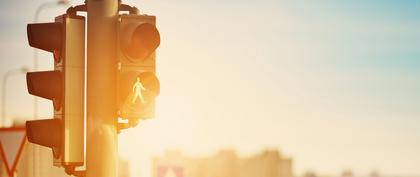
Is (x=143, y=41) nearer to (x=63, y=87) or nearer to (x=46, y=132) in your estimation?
A: (x=63, y=87)

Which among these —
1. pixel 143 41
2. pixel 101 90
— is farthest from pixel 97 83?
pixel 143 41

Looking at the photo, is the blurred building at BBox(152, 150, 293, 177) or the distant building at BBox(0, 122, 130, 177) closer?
the distant building at BBox(0, 122, 130, 177)

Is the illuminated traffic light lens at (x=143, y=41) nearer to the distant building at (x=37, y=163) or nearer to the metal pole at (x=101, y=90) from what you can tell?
the metal pole at (x=101, y=90)

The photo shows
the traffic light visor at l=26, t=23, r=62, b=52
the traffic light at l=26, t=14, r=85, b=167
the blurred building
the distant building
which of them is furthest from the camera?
the blurred building

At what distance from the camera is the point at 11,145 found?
10000 mm

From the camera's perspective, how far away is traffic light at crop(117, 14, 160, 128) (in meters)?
7.23

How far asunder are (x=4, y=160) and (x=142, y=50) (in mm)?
3273

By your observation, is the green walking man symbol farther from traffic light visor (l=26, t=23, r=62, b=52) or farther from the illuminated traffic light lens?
traffic light visor (l=26, t=23, r=62, b=52)

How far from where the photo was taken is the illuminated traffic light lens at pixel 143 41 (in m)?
7.24

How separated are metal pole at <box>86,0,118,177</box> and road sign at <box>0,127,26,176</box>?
2.86 m

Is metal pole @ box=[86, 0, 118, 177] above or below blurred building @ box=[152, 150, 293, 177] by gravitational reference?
above

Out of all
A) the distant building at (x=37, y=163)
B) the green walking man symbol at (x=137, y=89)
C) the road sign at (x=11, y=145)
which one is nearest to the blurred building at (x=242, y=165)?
the distant building at (x=37, y=163)

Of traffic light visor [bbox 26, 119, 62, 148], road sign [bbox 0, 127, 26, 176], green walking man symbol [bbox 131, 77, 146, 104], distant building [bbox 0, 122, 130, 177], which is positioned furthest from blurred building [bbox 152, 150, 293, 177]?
green walking man symbol [bbox 131, 77, 146, 104]

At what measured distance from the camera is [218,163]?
16688cm
